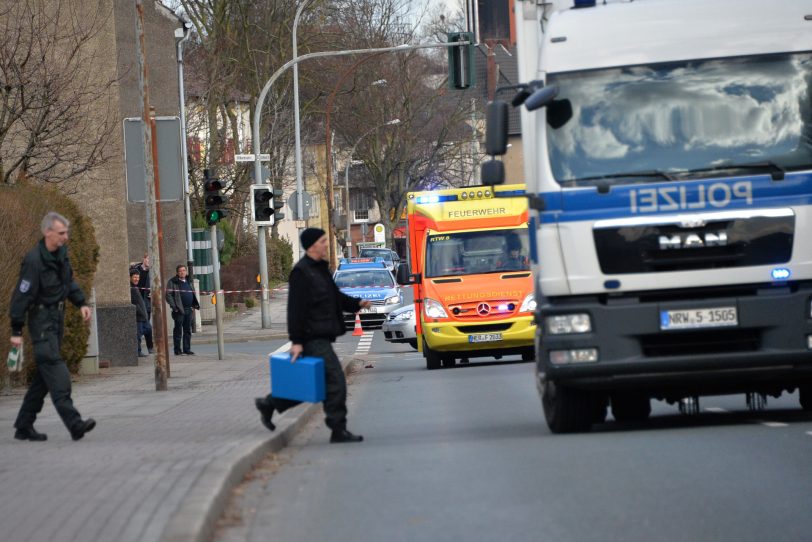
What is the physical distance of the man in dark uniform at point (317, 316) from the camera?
12.0 m

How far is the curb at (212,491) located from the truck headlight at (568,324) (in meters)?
2.31

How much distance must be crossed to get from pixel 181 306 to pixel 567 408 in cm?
1849

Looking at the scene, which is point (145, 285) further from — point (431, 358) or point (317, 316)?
point (317, 316)

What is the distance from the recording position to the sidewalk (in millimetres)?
7496

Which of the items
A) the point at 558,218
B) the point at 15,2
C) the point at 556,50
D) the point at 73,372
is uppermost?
the point at 15,2

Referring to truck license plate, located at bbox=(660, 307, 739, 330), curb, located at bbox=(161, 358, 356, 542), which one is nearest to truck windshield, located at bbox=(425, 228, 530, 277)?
curb, located at bbox=(161, 358, 356, 542)

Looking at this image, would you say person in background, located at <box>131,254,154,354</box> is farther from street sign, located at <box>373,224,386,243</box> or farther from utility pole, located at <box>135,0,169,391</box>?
street sign, located at <box>373,224,386,243</box>

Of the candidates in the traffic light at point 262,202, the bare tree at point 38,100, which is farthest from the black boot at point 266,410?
the traffic light at point 262,202

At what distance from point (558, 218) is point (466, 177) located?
73.0m

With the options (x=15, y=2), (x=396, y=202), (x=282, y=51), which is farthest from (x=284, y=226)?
(x=15, y=2)

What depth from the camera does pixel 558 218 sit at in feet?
35.9

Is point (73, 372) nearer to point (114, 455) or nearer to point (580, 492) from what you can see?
point (114, 455)

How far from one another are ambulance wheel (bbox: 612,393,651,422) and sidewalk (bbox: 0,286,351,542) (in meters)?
2.83

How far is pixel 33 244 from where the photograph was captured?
62.6 ft
